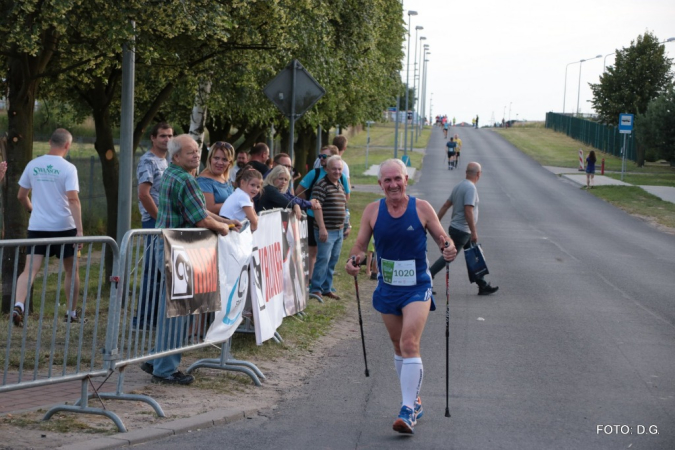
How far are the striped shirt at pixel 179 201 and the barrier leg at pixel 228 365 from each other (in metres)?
1.11

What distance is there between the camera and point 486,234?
24.8 metres

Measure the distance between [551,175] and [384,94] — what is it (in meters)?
22.0

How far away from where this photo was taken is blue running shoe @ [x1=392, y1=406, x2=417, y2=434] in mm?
6312

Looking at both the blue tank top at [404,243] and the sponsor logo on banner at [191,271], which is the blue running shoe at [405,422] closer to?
the blue tank top at [404,243]

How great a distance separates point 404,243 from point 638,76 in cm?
6593

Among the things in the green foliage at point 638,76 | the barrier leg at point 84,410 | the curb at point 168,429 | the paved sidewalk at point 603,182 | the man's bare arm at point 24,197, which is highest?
the green foliage at point 638,76

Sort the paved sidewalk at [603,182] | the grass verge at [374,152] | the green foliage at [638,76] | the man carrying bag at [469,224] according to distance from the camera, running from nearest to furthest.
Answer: the man carrying bag at [469,224], the paved sidewalk at [603,182], the grass verge at [374,152], the green foliage at [638,76]

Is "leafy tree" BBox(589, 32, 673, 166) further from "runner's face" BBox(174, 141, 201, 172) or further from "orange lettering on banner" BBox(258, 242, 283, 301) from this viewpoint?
"runner's face" BBox(174, 141, 201, 172)

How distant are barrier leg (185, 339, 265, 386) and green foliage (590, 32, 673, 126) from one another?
6427 centimetres

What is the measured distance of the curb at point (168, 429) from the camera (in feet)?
18.8

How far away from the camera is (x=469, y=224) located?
13523 mm

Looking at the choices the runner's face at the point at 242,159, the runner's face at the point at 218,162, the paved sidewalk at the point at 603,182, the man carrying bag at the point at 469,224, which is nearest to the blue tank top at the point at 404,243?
the runner's face at the point at 218,162

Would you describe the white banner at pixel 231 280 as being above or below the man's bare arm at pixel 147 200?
below

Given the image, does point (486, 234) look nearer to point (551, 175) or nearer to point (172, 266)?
point (172, 266)
